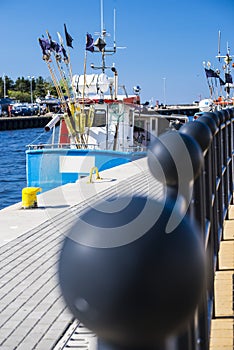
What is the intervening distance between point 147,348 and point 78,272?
0.50 feet

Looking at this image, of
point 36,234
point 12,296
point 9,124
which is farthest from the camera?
point 9,124

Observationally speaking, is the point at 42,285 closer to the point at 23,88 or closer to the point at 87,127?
the point at 87,127

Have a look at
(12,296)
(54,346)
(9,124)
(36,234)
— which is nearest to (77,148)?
(36,234)

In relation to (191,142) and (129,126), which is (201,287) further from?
(129,126)

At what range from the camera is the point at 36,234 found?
28.5 feet

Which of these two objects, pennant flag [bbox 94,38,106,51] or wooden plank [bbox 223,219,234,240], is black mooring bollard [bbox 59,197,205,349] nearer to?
wooden plank [bbox 223,219,234,240]

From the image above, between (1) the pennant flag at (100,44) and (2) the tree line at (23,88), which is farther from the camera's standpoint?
(2) the tree line at (23,88)

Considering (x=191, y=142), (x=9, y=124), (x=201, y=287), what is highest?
(x=191, y=142)

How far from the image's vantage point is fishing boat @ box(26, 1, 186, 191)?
19.9 metres

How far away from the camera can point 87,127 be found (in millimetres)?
21484

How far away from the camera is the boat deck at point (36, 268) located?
458 centimetres

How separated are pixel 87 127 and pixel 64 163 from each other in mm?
2170

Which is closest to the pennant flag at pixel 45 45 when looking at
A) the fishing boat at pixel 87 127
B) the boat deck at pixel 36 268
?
the fishing boat at pixel 87 127

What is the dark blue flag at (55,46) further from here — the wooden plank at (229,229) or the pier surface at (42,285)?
the wooden plank at (229,229)
